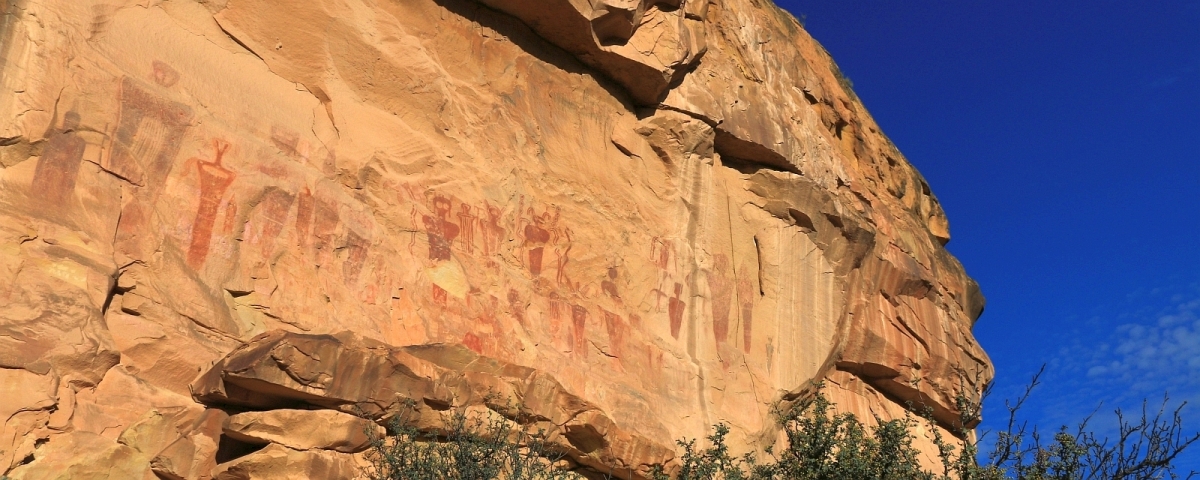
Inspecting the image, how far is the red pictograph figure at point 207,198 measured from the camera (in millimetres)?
10859

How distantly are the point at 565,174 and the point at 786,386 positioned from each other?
500 centimetres

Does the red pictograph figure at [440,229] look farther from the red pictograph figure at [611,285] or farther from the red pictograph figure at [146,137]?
the red pictograph figure at [146,137]

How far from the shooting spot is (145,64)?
436 inches

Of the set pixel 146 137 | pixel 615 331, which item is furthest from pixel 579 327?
pixel 146 137

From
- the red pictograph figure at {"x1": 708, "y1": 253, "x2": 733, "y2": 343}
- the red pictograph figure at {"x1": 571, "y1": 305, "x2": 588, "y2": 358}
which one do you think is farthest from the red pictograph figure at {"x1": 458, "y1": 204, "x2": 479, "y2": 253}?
the red pictograph figure at {"x1": 708, "y1": 253, "x2": 733, "y2": 343}

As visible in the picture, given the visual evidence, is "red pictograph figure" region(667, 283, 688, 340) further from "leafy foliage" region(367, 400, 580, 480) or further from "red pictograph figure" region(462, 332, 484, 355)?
"leafy foliage" region(367, 400, 580, 480)

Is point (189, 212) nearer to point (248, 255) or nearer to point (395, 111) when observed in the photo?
point (248, 255)

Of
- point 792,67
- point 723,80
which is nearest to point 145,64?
point 723,80

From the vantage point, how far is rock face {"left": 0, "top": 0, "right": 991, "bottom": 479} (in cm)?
982

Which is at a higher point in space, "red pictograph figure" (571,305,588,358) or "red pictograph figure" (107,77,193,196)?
"red pictograph figure" (571,305,588,358)

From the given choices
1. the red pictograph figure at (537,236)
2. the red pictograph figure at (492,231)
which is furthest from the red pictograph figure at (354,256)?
the red pictograph figure at (537,236)

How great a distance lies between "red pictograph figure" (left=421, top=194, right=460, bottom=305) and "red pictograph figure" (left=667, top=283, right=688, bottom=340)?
3.72 m

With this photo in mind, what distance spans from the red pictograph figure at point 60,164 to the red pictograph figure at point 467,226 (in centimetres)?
441

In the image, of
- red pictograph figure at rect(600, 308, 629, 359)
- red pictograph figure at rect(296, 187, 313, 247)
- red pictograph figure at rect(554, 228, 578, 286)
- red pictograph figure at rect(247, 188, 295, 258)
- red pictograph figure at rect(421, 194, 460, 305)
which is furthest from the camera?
red pictograph figure at rect(600, 308, 629, 359)
